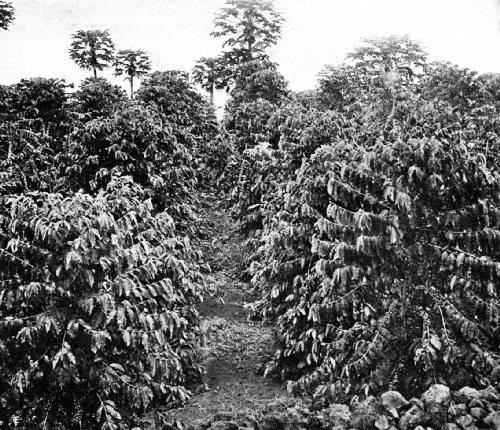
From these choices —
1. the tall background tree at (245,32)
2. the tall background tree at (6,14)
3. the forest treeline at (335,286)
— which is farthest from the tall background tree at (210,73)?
the forest treeline at (335,286)

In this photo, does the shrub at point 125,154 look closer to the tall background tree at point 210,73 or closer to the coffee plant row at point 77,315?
the coffee plant row at point 77,315

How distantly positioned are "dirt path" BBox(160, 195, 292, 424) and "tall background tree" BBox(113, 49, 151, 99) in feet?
51.1

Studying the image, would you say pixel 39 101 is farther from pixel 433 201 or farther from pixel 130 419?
pixel 433 201

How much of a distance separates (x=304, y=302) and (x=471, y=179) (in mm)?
3117

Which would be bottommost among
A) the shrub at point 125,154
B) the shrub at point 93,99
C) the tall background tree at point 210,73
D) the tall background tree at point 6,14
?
the shrub at point 125,154

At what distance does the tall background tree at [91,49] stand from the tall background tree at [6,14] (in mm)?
9495

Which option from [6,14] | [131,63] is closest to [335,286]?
[6,14]

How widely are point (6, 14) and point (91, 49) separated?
10739mm

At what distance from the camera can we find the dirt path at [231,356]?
7305 mm

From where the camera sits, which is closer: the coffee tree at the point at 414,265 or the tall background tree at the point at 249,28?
the coffee tree at the point at 414,265

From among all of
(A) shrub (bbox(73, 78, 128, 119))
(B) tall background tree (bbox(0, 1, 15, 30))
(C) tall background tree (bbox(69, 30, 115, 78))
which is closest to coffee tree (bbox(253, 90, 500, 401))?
(A) shrub (bbox(73, 78, 128, 119))

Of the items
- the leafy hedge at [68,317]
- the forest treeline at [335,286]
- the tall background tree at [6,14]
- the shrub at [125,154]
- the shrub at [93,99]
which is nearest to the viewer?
the leafy hedge at [68,317]

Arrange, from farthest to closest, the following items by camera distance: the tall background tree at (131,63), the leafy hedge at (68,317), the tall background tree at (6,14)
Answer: the tall background tree at (131,63) < the tall background tree at (6,14) < the leafy hedge at (68,317)

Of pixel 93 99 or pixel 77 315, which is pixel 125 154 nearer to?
pixel 77 315
